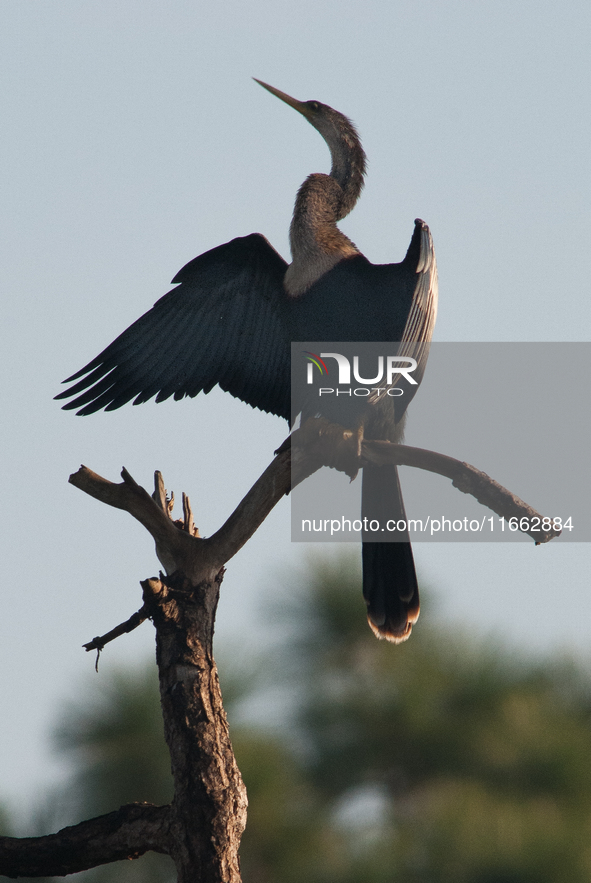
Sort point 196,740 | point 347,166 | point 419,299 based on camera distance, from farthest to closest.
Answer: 1. point 347,166
2. point 419,299
3. point 196,740

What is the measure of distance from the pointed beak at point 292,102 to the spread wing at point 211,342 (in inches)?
32.8

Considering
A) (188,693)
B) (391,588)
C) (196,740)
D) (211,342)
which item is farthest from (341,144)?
(196,740)

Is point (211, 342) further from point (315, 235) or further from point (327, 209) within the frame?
point (327, 209)

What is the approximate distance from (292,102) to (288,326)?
4.22ft

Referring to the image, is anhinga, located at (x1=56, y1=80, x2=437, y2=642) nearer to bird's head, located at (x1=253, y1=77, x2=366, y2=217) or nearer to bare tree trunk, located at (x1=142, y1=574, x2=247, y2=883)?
bird's head, located at (x1=253, y1=77, x2=366, y2=217)

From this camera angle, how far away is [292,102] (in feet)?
14.3

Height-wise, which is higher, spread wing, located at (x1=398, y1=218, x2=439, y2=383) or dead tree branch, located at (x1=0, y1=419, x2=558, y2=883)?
spread wing, located at (x1=398, y1=218, x2=439, y2=383)

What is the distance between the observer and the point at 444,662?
219 inches

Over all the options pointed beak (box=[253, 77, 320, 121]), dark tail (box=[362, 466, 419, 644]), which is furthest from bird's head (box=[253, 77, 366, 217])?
dark tail (box=[362, 466, 419, 644])

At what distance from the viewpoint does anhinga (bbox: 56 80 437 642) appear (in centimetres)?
349

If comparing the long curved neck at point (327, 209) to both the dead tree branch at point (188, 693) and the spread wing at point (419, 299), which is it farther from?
the dead tree branch at point (188, 693)

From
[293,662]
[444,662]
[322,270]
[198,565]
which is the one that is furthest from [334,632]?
[198,565]

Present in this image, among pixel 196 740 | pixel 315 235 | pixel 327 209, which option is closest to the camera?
pixel 196 740

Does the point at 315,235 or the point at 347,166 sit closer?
the point at 315,235
